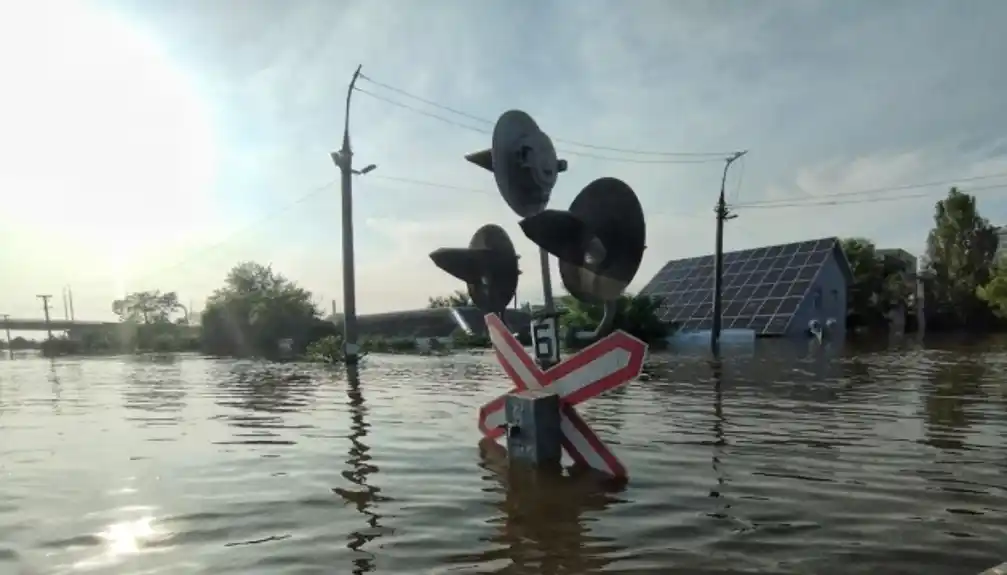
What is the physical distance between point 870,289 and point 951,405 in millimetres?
51460

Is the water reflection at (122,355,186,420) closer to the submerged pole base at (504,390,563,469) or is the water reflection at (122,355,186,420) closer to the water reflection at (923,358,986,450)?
the submerged pole base at (504,390,563,469)

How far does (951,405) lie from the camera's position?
413 inches

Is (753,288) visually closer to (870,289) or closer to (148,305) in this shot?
(870,289)

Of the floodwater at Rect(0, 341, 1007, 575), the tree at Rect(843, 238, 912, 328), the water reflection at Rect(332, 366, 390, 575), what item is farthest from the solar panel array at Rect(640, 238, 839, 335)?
the water reflection at Rect(332, 366, 390, 575)

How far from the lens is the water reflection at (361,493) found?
402 cm

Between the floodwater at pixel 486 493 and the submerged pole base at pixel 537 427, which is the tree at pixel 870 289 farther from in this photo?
the submerged pole base at pixel 537 427

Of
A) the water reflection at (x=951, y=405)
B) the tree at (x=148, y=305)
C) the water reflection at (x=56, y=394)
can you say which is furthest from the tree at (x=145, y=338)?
the water reflection at (x=951, y=405)

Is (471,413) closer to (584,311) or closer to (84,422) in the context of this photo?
(84,422)

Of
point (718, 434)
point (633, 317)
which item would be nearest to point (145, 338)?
point (633, 317)

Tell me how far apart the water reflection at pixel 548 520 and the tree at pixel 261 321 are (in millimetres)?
38035

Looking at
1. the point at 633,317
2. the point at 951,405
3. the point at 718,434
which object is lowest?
the point at 951,405

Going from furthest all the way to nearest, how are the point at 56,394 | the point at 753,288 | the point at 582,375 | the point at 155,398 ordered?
1. the point at 753,288
2. the point at 56,394
3. the point at 155,398
4. the point at 582,375

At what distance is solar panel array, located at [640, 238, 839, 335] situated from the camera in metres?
43.9

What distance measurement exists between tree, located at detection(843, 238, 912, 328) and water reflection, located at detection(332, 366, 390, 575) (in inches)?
2114
